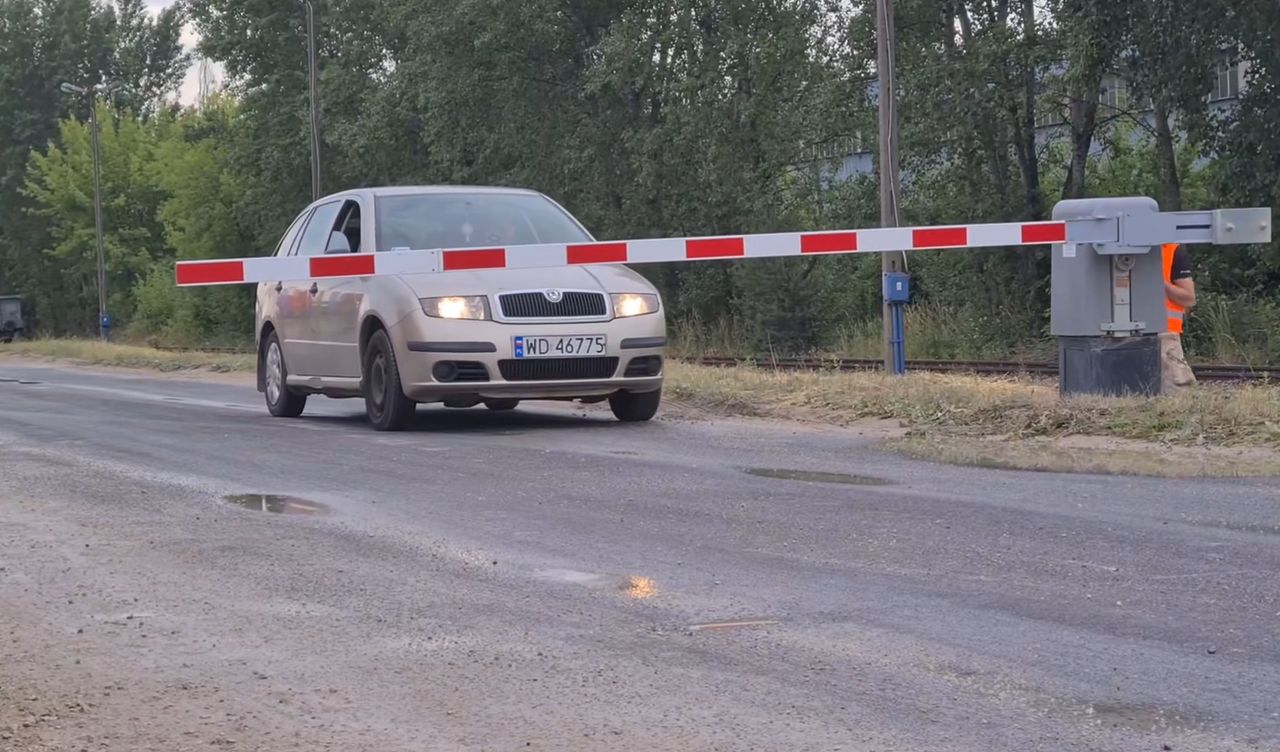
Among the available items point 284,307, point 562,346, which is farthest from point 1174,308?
point 284,307

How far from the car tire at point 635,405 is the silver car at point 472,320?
0.01 meters

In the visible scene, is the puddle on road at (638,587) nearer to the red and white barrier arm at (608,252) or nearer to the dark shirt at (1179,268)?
the red and white barrier arm at (608,252)

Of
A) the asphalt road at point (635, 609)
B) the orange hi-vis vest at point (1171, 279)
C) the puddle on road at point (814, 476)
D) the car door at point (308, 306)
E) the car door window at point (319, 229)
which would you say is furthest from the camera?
the car door window at point (319, 229)

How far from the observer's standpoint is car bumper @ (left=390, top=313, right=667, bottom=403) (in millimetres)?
11094

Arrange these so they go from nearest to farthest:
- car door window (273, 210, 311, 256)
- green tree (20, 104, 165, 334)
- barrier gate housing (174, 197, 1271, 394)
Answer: barrier gate housing (174, 197, 1271, 394), car door window (273, 210, 311, 256), green tree (20, 104, 165, 334)

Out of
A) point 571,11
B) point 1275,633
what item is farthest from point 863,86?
point 1275,633

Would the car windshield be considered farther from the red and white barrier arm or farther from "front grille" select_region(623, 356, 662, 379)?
"front grille" select_region(623, 356, 662, 379)

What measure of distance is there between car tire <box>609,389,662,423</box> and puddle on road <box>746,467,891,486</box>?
9.91 ft

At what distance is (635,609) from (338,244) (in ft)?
24.0

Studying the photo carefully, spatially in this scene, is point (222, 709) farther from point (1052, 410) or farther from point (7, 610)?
point (1052, 410)

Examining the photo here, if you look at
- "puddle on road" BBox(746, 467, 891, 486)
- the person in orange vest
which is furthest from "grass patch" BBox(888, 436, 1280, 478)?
the person in orange vest

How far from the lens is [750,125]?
34812mm

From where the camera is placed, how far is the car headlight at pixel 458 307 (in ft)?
36.6

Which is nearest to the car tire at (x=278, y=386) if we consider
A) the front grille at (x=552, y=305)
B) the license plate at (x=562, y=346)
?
the front grille at (x=552, y=305)
